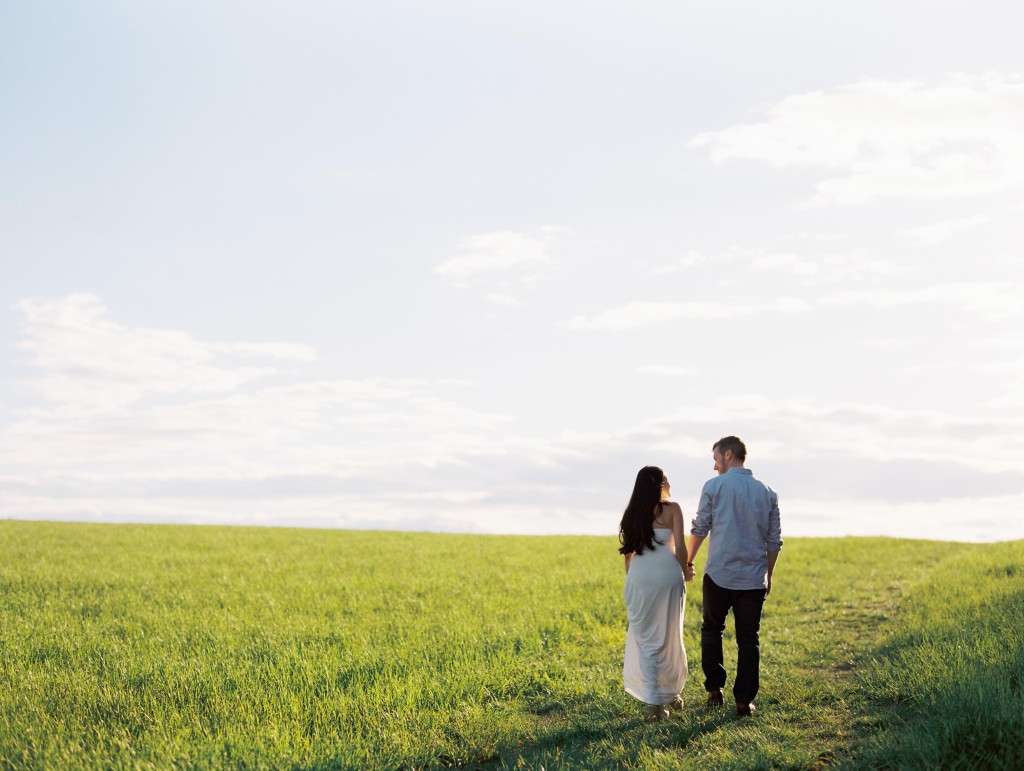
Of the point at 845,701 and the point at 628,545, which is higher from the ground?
Answer: the point at 628,545

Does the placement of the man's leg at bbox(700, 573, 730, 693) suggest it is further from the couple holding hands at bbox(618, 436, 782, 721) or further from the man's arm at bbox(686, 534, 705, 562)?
the man's arm at bbox(686, 534, 705, 562)

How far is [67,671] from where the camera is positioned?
11.6 metres

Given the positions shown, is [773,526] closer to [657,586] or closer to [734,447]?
[734,447]

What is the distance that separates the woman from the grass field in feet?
1.51

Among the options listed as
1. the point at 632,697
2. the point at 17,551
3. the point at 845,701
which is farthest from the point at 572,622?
the point at 17,551

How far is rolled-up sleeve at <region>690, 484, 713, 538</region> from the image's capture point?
32.3ft

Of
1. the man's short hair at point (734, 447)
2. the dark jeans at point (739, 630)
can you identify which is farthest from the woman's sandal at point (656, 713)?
the man's short hair at point (734, 447)

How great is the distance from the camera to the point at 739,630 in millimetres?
9734

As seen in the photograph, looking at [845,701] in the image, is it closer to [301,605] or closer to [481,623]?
[481,623]

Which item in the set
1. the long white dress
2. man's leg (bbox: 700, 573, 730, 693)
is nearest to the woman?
the long white dress

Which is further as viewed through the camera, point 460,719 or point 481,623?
point 481,623

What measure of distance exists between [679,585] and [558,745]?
223 centimetres

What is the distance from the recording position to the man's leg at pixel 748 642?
9625 millimetres

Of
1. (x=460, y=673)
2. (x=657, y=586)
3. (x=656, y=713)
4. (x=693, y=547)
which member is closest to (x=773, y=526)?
(x=693, y=547)
